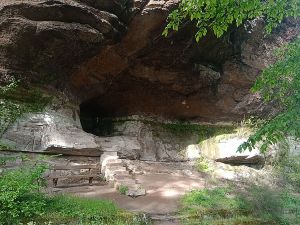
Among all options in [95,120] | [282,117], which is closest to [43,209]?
[282,117]

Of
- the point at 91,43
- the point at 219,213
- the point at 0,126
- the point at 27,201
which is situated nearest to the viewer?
the point at 27,201

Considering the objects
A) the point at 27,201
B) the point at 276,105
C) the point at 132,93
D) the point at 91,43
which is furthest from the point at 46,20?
the point at 276,105

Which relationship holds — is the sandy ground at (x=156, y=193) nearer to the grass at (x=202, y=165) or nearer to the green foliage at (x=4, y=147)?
the grass at (x=202, y=165)

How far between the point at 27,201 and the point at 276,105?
9.62 meters

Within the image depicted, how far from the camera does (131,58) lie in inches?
425

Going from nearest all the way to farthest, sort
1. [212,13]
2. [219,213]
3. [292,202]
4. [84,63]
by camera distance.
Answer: [212,13]
[219,213]
[292,202]
[84,63]

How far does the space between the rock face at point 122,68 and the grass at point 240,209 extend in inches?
155

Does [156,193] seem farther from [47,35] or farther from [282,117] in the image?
[47,35]

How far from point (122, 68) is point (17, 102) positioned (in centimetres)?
335

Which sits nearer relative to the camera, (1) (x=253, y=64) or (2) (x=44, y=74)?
(2) (x=44, y=74)

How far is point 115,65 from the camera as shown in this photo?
10.9 metres

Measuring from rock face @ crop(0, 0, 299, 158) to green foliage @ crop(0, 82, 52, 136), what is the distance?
200mm

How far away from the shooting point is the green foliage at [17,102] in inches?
355

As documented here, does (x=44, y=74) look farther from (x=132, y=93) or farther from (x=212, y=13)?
(x=212, y=13)
